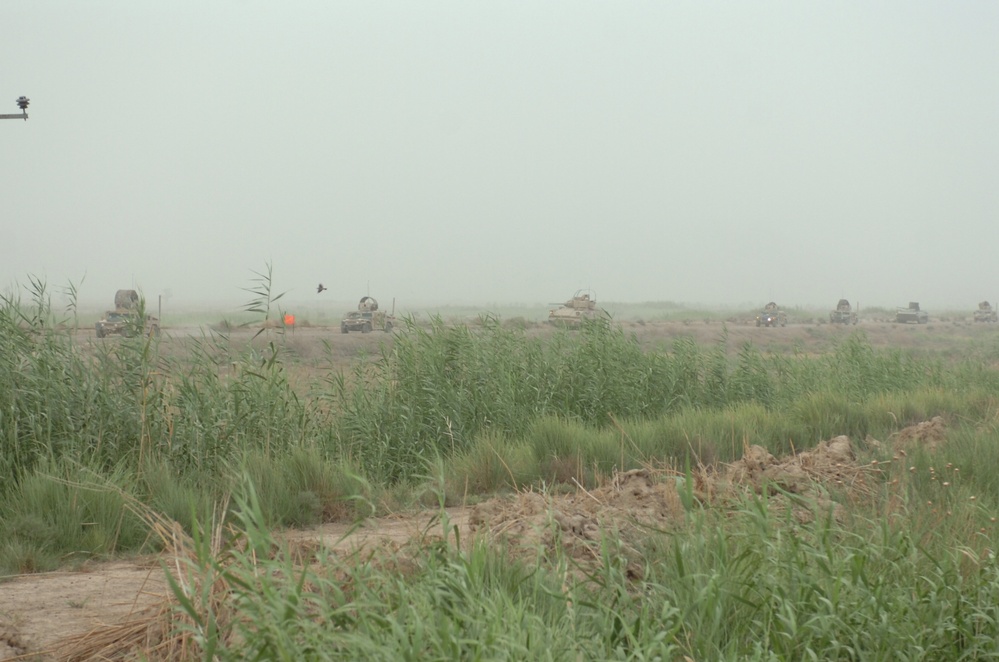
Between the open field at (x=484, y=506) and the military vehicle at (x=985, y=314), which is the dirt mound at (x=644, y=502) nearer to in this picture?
the open field at (x=484, y=506)

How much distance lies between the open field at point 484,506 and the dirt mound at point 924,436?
7cm

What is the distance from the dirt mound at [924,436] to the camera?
29.8 feet

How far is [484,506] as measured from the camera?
6.27m

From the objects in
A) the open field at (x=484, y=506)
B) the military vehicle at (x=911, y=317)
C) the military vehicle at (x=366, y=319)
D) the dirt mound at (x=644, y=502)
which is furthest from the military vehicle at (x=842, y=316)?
the dirt mound at (x=644, y=502)

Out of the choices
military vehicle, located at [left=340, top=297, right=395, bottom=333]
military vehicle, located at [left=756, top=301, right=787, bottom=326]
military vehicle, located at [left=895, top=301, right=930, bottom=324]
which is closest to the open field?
military vehicle, located at [left=340, top=297, right=395, bottom=333]

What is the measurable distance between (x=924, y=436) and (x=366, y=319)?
119 feet

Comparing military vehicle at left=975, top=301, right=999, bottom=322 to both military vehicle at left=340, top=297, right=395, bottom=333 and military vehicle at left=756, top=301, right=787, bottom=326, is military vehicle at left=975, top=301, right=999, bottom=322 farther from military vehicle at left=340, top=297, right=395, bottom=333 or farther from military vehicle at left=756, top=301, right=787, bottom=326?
military vehicle at left=340, top=297, right=395, bottom=333

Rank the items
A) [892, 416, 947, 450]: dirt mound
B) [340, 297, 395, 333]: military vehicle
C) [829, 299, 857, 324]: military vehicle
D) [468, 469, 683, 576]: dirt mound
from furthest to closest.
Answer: [829, 299, 857, 324]: military vehicle < [340, 297, 395, 333]: military vehicle < [892, 416, 947, 450]: dirt mound < [468, 469, 683, 576]: dirt mound

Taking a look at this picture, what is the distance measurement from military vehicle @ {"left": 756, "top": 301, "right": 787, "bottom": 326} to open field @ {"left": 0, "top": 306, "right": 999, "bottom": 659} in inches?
1959

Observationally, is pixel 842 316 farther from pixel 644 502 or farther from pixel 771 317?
pixel 644 502

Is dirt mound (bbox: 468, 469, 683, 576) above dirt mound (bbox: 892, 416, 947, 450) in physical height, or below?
above

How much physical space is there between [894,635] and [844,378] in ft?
44.3

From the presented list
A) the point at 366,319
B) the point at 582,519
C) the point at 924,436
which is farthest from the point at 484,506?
the point at 366,319

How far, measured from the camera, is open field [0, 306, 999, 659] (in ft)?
12.2
